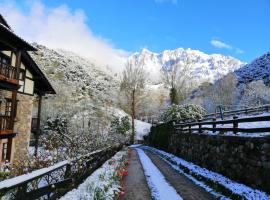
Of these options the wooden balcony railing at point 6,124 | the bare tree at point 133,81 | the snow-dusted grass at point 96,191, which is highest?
the bare tree at point 133,81

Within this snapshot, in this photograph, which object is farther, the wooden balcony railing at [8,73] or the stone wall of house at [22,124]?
the stone wall of house at [22,124]

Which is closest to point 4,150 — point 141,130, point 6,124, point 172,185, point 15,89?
point 6,124

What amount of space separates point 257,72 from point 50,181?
250ft

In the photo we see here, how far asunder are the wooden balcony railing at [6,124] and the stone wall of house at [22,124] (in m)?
2.95

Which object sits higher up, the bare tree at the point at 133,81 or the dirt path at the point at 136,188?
the bare tree at the point at 133,81

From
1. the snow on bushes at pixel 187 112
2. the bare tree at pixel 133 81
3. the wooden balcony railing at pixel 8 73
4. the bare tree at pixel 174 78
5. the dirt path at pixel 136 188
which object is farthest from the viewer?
the bare tree at pixel 133 81

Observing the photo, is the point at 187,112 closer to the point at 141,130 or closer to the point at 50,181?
the point at 50,181

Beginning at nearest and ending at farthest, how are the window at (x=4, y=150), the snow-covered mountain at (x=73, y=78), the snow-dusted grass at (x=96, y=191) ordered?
1. the snow-dusted grass at (x=96, y=191)
2. the window at (x=4, y=150)
3. the snow-covered mountain at (x=73, y=78)

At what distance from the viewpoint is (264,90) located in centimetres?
5272

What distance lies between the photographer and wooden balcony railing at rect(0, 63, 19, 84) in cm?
1909

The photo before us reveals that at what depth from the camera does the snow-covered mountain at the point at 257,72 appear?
71.1 meters

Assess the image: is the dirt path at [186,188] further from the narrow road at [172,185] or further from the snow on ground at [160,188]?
the snow on ground at [160,188]

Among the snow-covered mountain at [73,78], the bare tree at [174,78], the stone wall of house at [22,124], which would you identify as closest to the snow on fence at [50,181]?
the stone wall of house at [22,124]

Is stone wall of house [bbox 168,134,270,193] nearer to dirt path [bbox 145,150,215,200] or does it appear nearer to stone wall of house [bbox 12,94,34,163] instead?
dirt path [bbox 145,150,215,200]
